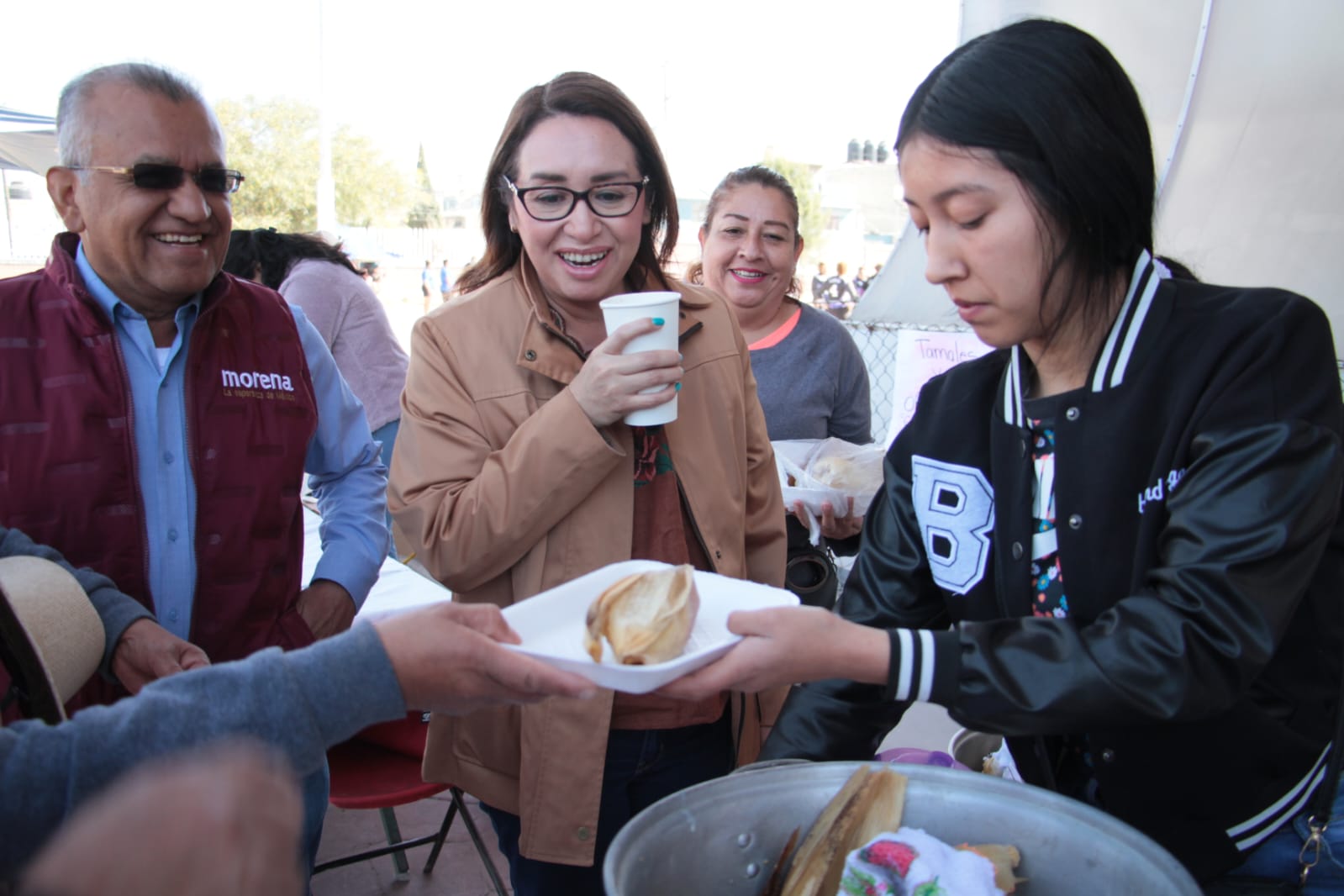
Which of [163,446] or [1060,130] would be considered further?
[163,446]

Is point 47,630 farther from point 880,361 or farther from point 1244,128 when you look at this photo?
point 880,361

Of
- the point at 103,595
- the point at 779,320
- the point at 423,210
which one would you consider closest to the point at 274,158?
the point at 423,210

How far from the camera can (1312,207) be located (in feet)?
11.0

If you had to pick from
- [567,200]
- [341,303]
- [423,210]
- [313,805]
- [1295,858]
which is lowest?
[313,805]

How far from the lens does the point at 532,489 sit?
1871 millimetres

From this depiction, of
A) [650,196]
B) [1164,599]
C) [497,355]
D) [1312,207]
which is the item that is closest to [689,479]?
[497,355]

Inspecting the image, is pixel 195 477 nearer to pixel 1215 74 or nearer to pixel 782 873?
pixel 782 873

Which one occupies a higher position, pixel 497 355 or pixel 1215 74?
pixel 1215 74

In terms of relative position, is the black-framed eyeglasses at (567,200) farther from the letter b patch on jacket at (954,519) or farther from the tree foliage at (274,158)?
the tree foliage at (274,158)

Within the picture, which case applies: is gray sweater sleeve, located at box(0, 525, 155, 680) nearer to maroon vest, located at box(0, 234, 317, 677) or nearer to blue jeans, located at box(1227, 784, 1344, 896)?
maroon vest, located at box(0, 234, 317, 677)

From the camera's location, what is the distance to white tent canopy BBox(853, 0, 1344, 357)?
3305 mm

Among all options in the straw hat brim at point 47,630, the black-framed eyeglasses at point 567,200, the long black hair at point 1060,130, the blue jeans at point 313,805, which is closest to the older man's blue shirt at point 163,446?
the straw hat brim at point 47,630

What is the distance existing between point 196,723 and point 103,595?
0.91 metres

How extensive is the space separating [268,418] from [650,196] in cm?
108
